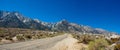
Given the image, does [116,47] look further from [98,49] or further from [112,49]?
[98,49]

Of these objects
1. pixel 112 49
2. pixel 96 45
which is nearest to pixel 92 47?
pixel 96 45

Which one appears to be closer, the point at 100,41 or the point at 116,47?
the point at 116,47

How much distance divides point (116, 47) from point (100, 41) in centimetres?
296

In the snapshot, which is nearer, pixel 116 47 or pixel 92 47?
pixel 116 47

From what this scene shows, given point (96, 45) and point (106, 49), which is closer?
point (106, 49)

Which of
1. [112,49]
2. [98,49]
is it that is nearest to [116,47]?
[112,49]

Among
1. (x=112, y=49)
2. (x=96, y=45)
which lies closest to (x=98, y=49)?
(x=96, y=45)

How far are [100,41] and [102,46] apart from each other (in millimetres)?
606

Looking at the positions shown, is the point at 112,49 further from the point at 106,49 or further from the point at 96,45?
the point at 96,45

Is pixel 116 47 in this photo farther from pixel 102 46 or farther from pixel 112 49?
pixel 102 46

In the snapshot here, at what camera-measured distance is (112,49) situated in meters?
20.9

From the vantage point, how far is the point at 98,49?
22.7m

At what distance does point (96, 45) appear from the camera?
23.2 metres

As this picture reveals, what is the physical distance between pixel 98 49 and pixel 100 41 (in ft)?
3.96
